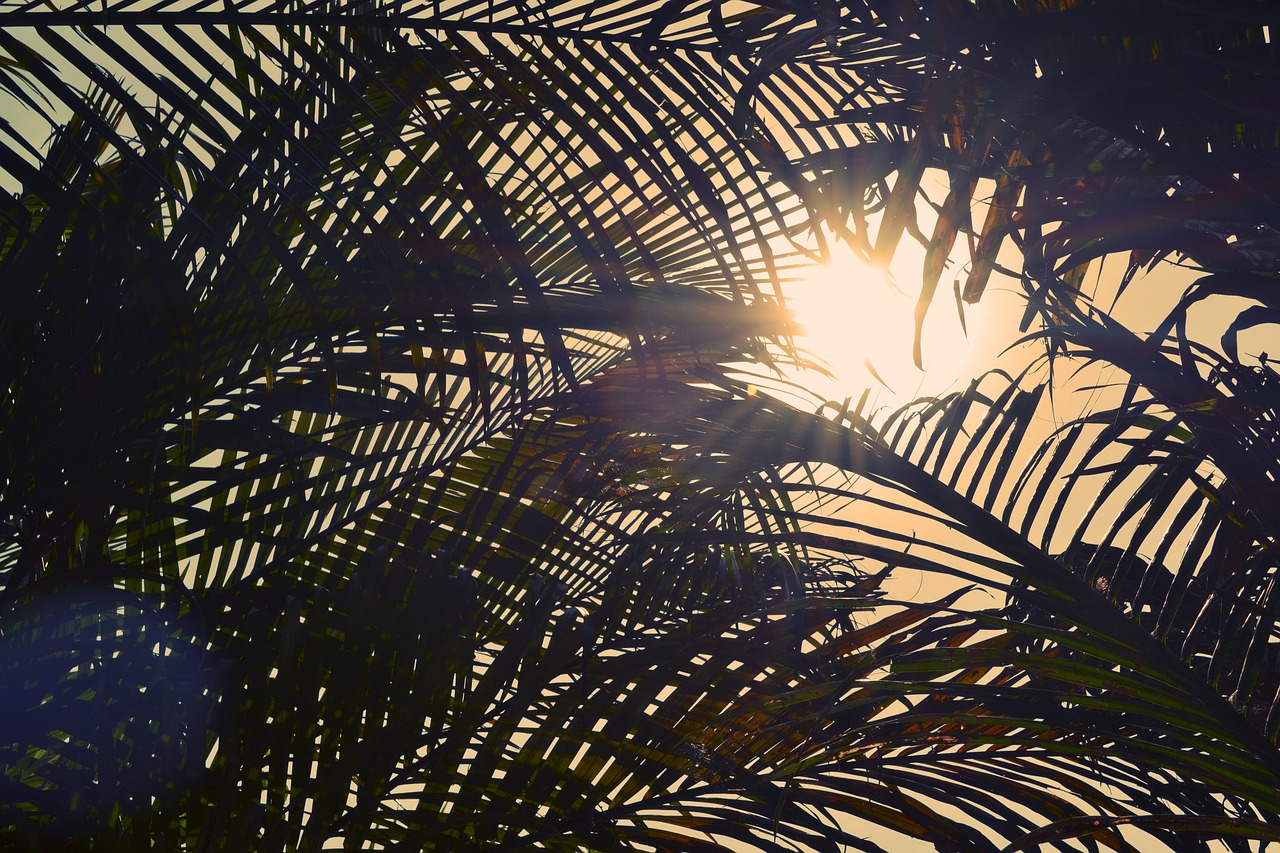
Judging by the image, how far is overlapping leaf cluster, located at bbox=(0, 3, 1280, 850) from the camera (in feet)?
2.48

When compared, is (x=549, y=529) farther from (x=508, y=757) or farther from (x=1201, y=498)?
(x=1201, y=498)

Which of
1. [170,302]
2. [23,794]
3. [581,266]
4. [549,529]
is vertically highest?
[581,266]

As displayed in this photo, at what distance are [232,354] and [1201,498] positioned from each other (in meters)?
1.32

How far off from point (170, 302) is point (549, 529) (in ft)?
3.10

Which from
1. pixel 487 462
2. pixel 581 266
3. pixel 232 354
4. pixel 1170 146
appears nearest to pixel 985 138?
pixel 1170 146

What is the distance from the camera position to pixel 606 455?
5.00 ft

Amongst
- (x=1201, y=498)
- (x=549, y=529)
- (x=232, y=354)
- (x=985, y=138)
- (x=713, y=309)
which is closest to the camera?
(x=985, y=138)

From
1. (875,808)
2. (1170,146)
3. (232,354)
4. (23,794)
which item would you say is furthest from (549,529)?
(1170,146)

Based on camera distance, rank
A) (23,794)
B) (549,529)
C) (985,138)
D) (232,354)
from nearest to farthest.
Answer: (985,138) → (23,794) → (232,354) → (549,529)

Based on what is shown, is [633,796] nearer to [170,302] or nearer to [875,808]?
[875,808]

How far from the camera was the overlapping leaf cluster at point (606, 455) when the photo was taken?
29.7 inches

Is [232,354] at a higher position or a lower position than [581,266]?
lower

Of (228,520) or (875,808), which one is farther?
(228,520)

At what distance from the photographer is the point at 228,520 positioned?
1.39m
